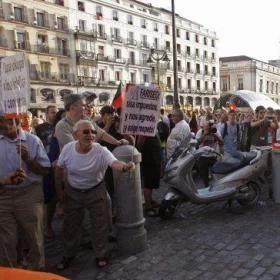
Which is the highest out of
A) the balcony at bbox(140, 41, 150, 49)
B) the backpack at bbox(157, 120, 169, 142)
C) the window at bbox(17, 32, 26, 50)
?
the balcony at bbox(140, 41, 150, 49)

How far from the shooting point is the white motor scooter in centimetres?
539

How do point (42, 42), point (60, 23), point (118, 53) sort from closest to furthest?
point (42, 42), point (60, 23), point (118, 53)


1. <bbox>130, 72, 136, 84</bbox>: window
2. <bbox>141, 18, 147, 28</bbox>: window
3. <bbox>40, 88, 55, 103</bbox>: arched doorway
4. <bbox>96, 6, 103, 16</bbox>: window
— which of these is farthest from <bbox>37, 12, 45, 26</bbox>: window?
<bbox>141, 18, 147, 28</bbox>: window

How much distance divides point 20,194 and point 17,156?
0.34 m

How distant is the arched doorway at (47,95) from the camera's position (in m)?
39.4

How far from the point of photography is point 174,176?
5363mm

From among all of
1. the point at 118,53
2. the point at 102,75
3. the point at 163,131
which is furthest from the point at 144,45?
the point at 163,131

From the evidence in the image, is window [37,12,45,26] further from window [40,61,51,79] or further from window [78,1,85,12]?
window [78,1,85,12]

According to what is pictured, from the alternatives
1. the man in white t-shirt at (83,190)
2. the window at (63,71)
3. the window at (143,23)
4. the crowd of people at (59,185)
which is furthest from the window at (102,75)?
the man in white t-shirt at (83,190)

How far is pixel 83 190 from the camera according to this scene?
400cm

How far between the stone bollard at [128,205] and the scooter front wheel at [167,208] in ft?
3.41

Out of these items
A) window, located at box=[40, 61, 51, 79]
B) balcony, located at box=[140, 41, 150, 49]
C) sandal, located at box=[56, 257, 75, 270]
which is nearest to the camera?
sandal, located at box=[56, 257, 75, 270]

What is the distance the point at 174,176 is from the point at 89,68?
40.8 m

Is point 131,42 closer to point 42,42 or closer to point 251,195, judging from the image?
point 42,42
